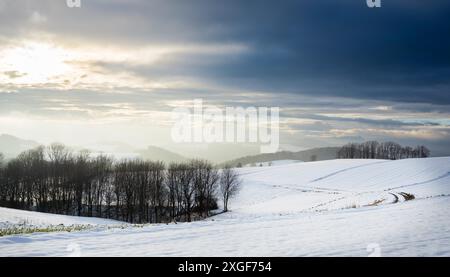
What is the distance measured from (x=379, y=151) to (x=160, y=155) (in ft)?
341

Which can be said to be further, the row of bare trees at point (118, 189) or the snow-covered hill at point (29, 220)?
the row of bare trees at point (118, 189)

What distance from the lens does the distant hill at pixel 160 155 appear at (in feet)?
312

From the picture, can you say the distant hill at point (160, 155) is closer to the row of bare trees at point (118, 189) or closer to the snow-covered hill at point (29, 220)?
the row of bare trees at point (118, 189)

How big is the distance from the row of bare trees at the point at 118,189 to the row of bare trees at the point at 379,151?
327 ft

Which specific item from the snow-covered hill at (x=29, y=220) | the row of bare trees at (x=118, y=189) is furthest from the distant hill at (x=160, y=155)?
the snow-covered hill at (x=29, y=220)

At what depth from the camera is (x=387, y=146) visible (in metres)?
167

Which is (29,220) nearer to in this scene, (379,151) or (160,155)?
(160,155)

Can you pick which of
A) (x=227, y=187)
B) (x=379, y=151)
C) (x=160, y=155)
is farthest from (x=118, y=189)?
(x=379, y=151)

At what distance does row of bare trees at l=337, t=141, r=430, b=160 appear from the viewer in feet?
538

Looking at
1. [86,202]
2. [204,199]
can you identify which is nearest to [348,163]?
[204,199]

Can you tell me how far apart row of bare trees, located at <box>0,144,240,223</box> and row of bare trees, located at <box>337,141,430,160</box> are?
3928 inches

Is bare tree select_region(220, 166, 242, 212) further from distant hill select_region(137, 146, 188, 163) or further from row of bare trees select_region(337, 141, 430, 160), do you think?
row of bare trees select_region(337, 141, 430, 160)

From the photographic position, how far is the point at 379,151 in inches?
6545

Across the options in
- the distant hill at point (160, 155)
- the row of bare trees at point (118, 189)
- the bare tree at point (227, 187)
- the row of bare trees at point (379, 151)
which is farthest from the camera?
the row of bare trees at point (379, 151)
